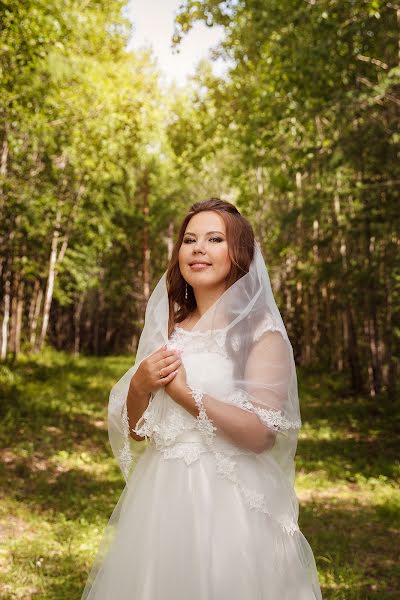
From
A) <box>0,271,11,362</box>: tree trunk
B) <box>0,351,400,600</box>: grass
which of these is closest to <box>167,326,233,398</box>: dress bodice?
<box>0,351,400,600</box>: grass

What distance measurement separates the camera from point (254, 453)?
229 centimetres

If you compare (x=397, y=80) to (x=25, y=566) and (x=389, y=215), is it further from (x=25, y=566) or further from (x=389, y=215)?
(x=25, y=566)

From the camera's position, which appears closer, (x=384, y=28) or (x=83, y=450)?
(x=384, y=28)

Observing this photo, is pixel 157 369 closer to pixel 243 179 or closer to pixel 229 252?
pixel 229 252

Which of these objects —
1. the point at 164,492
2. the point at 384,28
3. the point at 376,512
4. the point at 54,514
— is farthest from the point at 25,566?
the point at 384,28

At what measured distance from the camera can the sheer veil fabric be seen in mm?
2242

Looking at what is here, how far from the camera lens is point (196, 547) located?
2.14 meters

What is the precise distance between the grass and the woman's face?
3114 millimetres

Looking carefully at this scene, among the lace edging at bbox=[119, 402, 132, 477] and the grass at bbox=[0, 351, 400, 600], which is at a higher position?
the lace edging at bbox=[119, 402, 132, 477]

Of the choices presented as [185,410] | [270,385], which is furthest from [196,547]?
[270,385]

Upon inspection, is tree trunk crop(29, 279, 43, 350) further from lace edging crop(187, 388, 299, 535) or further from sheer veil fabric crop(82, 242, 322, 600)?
lace edging crop(187, 388, 299, 535)

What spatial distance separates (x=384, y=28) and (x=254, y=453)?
7662 millimetres

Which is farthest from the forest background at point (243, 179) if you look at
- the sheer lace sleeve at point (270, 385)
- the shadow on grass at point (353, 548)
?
the sheer lace sleeve at point (270, 385)

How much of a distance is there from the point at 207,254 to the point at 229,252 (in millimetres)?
95
